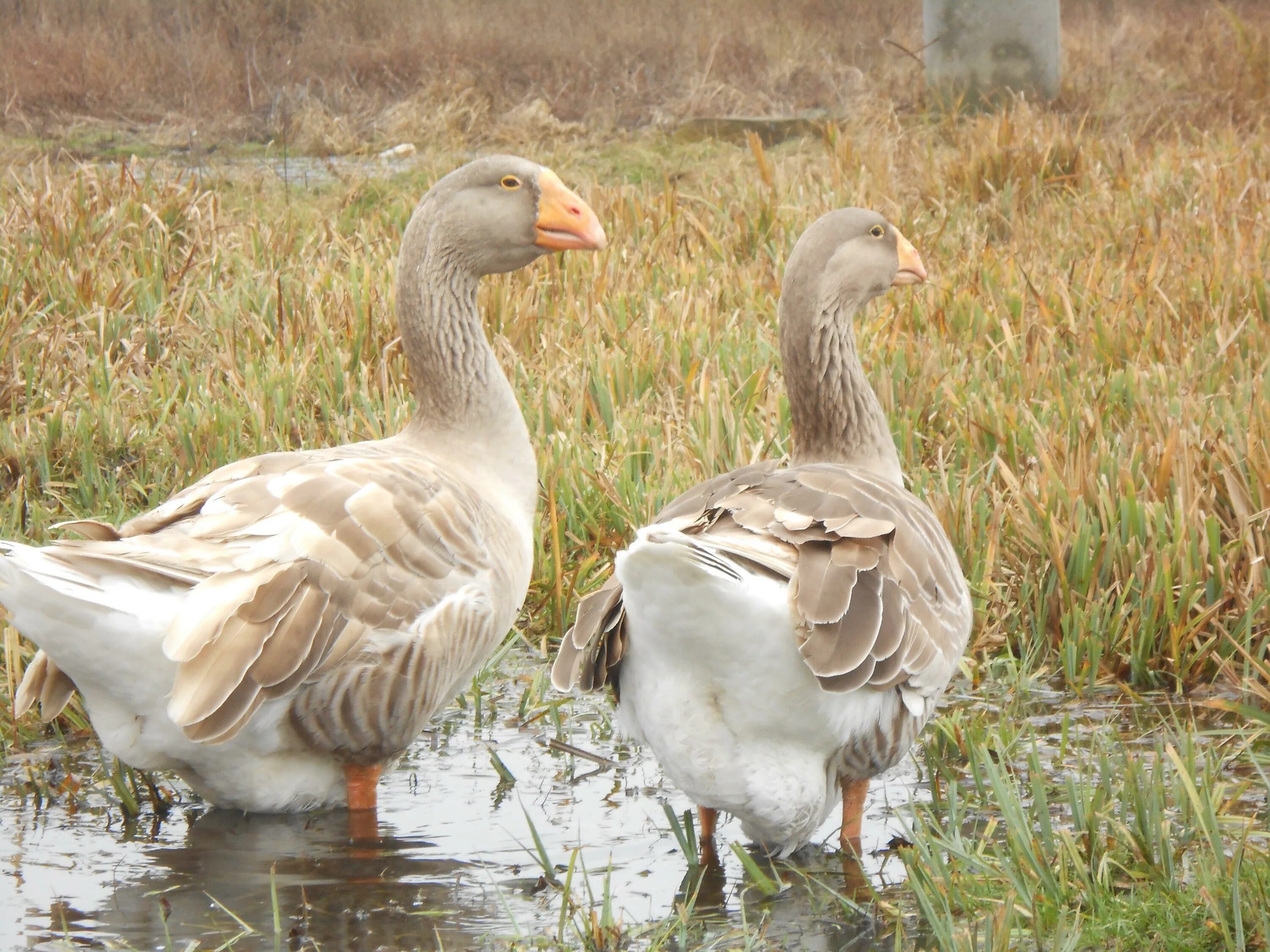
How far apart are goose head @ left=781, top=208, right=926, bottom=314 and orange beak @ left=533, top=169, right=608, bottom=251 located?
2.13ft

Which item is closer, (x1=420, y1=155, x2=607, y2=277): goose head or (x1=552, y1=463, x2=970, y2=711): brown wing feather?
(x1=552, y1=463, x2=970, y2=711): brown wing feather

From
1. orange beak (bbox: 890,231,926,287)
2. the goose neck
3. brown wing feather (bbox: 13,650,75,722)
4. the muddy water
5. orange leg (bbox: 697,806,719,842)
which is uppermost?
orange beak (bbox: 890,231,926,287)

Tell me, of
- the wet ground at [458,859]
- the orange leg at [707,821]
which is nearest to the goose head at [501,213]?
the wet ground at [458,859]

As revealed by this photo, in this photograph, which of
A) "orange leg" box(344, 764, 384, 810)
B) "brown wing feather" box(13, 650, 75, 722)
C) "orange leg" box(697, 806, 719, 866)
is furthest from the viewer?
"orange leg" box(344, 764, 384, 810)

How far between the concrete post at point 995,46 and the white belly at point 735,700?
35.9 feet

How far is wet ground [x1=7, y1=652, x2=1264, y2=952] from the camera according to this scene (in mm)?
2859

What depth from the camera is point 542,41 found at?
60.8ft

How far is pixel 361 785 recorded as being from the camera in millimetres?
3516

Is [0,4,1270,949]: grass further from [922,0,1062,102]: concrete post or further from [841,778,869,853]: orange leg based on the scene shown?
[922,0,1062,102]: concrete post

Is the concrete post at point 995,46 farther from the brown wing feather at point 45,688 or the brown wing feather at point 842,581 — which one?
the brown wing feather at point 45,688

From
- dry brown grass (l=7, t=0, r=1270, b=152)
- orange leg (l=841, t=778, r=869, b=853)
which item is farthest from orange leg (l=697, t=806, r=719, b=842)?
dry brown grass (l=7, t=0, r=1270, b=152)

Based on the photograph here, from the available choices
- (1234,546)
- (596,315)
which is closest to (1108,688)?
(1234,546)

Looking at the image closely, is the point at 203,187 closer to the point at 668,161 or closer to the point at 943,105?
the point at 668,161

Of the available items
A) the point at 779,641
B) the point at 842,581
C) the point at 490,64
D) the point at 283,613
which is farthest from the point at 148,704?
the point at 490,64
